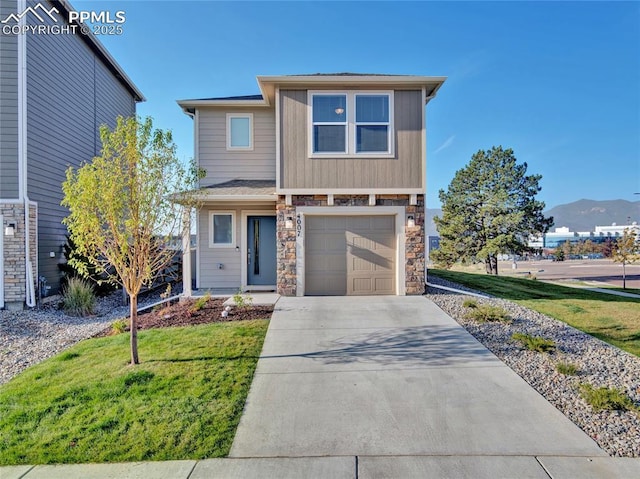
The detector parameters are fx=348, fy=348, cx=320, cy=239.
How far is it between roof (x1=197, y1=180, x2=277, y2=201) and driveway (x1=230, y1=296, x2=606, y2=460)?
424cm

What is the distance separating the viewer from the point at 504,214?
25281 mm

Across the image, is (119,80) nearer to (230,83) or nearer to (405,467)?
(230,83)

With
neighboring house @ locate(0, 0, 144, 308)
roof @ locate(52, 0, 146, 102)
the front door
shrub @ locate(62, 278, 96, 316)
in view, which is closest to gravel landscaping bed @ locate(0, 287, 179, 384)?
shrub @ locate(62, 278, 96, 316)

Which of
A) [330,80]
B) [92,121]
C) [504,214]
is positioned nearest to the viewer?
[330,80]

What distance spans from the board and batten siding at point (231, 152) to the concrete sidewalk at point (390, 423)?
250 inches

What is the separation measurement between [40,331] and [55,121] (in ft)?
21.6

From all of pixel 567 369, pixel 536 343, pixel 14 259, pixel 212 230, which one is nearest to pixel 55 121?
pixel 14 259

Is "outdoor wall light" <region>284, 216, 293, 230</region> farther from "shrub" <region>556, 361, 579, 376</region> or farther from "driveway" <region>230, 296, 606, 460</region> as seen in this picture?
"shrub" <region>556, 361, 579, 376</region>

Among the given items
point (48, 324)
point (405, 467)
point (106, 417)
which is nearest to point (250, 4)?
point (48, 324)

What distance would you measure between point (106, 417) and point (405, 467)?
302cm

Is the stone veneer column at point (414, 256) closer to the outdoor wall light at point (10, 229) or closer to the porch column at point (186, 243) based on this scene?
the porch column at point (186, 243)

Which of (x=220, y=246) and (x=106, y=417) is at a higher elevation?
(x=220, y=246)

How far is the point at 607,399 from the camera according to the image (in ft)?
12.8

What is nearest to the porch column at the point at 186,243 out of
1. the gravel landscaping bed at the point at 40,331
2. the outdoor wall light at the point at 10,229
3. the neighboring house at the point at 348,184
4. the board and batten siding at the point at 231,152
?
the gravel landscaping bed at the point at 40,331
